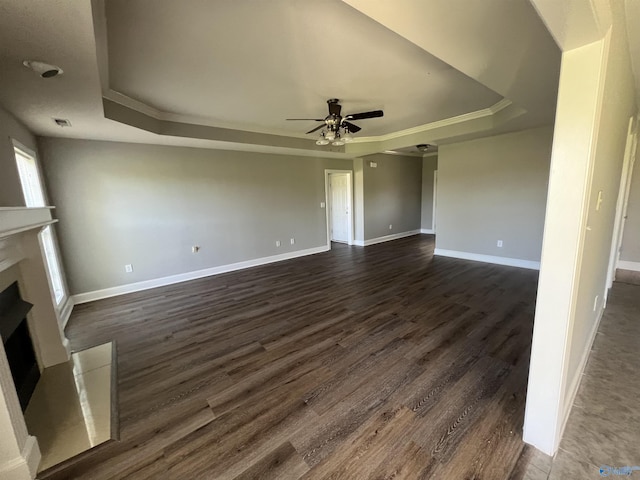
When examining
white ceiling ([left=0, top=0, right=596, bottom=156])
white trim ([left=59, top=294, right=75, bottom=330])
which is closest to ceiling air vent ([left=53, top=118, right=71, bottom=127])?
white ceiling ([left=0, top=0, right=596, bottom=156])

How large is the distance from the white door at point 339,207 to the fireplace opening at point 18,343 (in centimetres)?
601

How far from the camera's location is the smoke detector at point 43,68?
1.65m

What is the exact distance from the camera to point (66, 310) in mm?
3434

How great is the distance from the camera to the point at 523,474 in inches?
53.8

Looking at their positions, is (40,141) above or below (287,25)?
below

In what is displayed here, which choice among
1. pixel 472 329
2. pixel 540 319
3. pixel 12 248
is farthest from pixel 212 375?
pixel 472 329

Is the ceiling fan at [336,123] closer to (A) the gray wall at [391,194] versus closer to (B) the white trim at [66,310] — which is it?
(A) the gray wall at [391,194]

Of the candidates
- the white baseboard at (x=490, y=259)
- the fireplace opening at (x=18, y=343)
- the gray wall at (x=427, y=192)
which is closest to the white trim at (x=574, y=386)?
the white baseboard at (x=490, y=259)

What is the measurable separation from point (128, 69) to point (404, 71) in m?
2.62

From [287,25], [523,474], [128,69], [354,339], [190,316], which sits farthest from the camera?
[190,316]

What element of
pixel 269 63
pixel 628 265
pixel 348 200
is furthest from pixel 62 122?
pixel 628 265

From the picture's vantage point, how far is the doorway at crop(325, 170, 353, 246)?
700cm

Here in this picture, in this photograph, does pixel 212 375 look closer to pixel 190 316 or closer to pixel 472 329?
pixel 190 316

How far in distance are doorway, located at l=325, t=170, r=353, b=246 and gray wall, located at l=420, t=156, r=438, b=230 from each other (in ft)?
9.32
